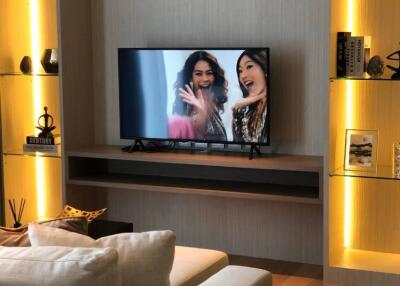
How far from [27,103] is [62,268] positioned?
3613 millimetres

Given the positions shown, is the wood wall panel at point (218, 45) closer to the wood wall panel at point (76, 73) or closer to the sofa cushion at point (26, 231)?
the wood wall panel at point (76, 73)

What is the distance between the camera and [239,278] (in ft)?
8.39

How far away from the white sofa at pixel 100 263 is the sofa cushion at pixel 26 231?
11cm

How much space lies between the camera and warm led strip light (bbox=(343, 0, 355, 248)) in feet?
14.4

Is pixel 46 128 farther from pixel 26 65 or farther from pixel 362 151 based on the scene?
pixel 362 151

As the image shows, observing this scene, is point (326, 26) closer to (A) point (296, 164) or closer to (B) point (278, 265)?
(A) point (296, 164)

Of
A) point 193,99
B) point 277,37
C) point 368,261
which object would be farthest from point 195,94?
point 368,261

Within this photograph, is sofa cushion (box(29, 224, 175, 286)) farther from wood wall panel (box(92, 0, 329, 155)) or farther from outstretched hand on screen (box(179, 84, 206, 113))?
outstretched hand on screen (box(179, 84, 206, 113))

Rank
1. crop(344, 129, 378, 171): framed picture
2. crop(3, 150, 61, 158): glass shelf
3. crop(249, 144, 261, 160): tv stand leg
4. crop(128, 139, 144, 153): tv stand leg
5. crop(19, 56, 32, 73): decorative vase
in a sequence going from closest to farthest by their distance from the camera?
crop(344, 129, 378, 171): framed picture, crop(249, 144, 261, 160): tv stand leg, crop(128, 139, 144, 153): tv stand leg, crop(3, 150, 61, 158): glass shelf, crop(19, 56, 32, 73): decorative vase

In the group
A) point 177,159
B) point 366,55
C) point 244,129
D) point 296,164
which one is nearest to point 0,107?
point 177,159

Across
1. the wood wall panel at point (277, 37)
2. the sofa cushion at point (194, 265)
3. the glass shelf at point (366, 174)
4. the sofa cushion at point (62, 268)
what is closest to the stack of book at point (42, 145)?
the wood wall panel at point (277, 37)

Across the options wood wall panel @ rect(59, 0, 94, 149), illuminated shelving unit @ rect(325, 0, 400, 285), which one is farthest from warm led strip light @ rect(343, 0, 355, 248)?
wood wall panel @ rect(59, 0, 94, 149)

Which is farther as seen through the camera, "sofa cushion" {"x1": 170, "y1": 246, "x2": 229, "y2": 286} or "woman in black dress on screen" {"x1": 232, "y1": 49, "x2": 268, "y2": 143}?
"woman in black dress on screen" {"x1": 232, "y1": 49, "x2": 268, "y2": 143}

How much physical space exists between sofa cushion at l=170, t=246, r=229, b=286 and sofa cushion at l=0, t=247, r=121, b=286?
759 millimetres
